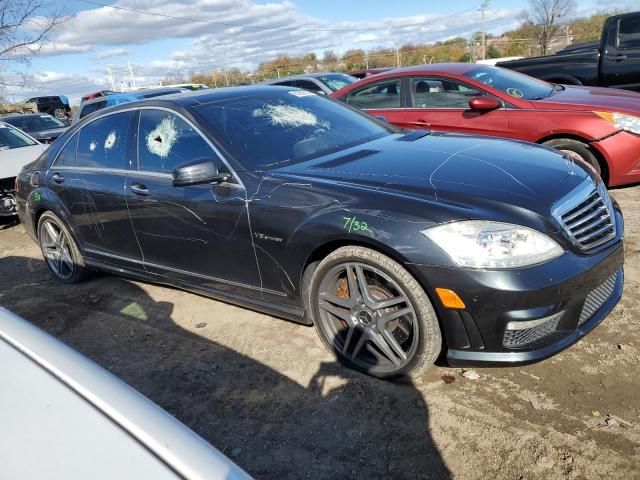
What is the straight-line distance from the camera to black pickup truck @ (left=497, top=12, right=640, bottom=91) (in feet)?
26.5

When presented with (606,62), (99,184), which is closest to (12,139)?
(99,184)

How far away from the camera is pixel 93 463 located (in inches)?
47.9

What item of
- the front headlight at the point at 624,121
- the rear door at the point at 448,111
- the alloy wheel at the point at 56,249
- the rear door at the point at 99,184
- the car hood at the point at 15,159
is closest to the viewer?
the rear door at the point at 99,184

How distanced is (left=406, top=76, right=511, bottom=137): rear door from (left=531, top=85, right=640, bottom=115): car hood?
447mm

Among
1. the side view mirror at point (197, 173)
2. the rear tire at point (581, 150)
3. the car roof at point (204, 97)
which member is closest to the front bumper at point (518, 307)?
the side view mirror at point (197, 173)

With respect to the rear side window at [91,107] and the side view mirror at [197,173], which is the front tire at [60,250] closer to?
the side view mirror at [197,173]

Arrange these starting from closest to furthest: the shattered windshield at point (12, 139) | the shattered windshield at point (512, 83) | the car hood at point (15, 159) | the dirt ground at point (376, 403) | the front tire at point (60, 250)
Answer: the dirt ground at point (376, 403), the front tire at point (60, 250), the shattered windshield at point (512, 83), the car hood at point (15, 159), the shattered windshield at point (12, 139)

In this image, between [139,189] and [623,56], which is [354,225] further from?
[623,56]

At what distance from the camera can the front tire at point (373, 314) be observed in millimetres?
2609

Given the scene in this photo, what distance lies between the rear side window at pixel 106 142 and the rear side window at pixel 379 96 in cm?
352

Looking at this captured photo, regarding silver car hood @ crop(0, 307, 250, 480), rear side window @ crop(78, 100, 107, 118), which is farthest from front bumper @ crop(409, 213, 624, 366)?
rear side window @ crop(78, 100, 107, 118)

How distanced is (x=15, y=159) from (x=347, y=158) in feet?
21.0

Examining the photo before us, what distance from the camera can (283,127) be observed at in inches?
141

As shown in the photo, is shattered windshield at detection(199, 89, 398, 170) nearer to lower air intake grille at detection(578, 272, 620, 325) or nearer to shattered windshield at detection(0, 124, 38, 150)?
lower air intake grille at detection(578, 272, 620, 325)
